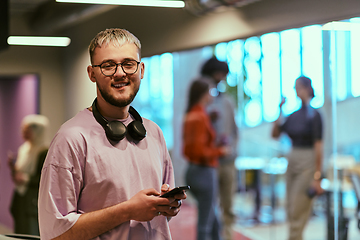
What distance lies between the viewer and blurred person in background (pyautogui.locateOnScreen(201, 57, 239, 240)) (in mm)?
3816

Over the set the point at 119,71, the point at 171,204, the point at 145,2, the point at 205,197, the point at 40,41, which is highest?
the point at 145,2

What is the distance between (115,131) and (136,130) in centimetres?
8

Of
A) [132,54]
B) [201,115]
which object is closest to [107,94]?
[132,54]

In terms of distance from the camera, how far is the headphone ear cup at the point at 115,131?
1298mm

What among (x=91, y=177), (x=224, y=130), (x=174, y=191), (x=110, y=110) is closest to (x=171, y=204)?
(x=174, y=191)

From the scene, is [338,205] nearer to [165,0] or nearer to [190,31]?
[190,31]

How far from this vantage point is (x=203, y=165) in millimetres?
3775

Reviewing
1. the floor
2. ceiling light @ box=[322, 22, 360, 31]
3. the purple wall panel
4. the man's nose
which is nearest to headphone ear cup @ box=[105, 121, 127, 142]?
the man's nose

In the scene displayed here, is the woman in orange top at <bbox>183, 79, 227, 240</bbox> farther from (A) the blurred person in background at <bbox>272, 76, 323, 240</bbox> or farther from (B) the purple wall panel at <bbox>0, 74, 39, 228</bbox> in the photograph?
(B) the purple wall panel at <bbox>0, 74, 39, 228</bbox>

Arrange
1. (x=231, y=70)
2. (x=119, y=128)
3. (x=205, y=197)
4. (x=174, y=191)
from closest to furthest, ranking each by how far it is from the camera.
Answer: (x=174, y=191)
(x=119, y=128)
(x=205, y=197)
(x=231, y=70)

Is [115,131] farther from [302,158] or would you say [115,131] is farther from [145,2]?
[302,158]

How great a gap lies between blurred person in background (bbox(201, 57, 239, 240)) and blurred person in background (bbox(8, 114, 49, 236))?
160cm

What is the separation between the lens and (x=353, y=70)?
357 centimetres

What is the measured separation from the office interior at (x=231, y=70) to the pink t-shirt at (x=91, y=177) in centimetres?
232
